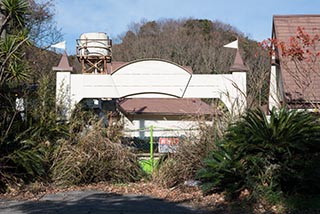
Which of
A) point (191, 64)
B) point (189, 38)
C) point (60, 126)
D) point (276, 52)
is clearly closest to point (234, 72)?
point (276, 52)

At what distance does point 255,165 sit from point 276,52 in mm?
10491

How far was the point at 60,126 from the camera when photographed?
533 inches

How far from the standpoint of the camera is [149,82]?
15.6m

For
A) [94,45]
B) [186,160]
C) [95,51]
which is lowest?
[186,160]

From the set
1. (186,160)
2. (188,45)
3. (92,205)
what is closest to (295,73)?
(186,160)

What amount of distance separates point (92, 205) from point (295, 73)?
10423 mm

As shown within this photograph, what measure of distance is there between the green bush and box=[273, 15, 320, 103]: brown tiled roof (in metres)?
5.65

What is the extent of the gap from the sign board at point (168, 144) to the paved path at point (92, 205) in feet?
7.91

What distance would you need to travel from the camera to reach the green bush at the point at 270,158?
9445 millimetres

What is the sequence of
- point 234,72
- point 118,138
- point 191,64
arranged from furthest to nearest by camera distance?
1. point 191,64
2. point 234,72
3. point 118,138

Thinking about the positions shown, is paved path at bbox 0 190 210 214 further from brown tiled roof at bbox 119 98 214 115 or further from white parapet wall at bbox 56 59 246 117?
brown tiled roof at bbox 119 98 214 115

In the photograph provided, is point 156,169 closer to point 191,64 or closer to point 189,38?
point 191,64

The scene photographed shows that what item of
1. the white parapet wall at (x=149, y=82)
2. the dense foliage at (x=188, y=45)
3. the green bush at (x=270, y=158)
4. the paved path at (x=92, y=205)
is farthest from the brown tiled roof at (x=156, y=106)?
the green bush at (x=270, y=158)

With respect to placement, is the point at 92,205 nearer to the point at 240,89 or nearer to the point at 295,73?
the point at 240,89
